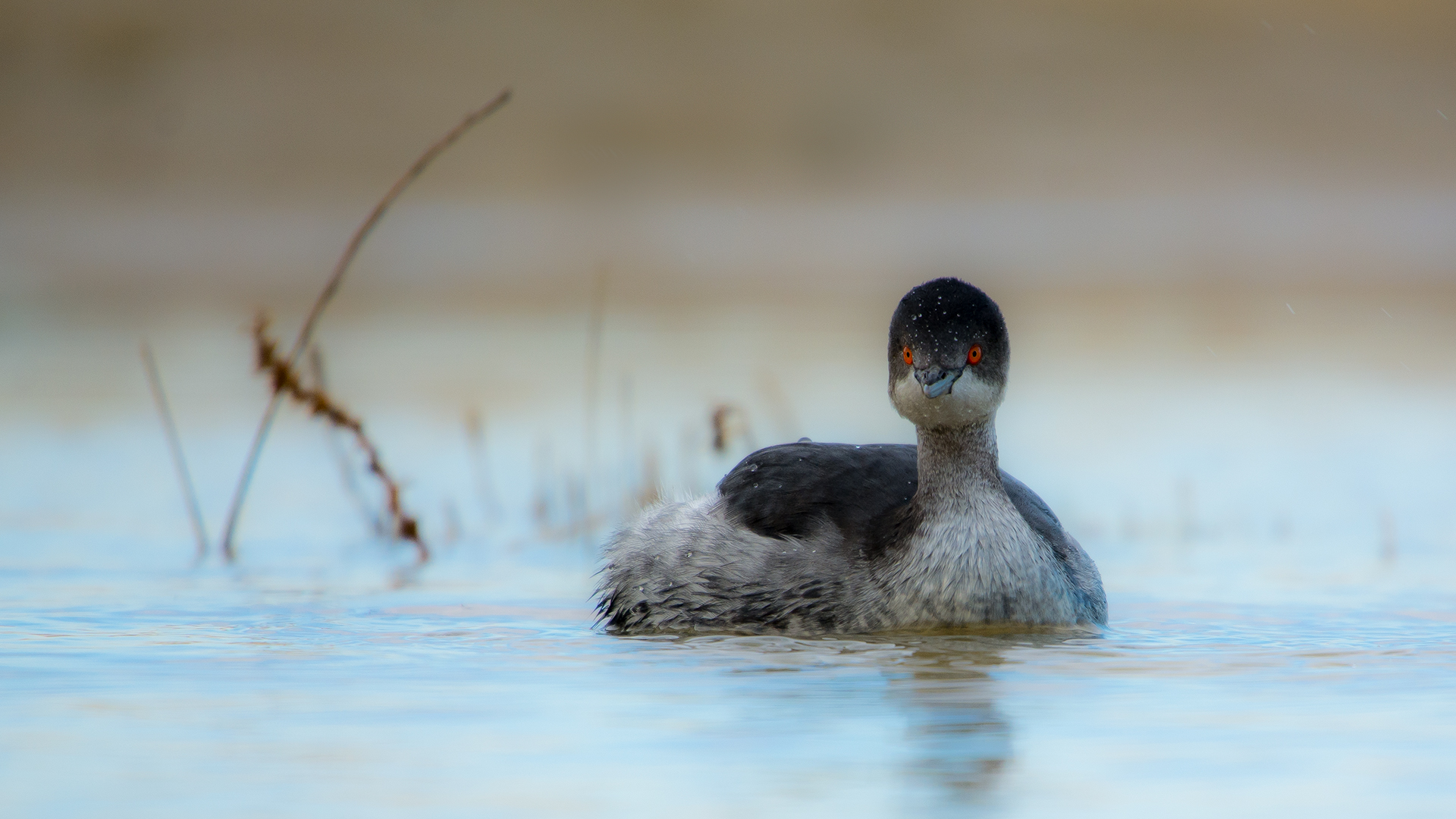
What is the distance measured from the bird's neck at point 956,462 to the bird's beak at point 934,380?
348 millimetres

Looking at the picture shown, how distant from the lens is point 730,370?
14867 millimetres

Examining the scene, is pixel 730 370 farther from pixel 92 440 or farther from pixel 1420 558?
pixel 1420 558

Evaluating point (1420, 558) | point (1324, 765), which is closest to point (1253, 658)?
point (1324, 765)

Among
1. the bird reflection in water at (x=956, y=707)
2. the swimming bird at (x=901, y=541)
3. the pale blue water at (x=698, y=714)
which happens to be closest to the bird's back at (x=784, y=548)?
the swimming bird at (x=901, y=541)

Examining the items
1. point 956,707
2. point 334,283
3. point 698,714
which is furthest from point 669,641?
point 334,283

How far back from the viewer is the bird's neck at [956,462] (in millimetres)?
7293

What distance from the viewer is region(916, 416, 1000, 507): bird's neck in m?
7.29

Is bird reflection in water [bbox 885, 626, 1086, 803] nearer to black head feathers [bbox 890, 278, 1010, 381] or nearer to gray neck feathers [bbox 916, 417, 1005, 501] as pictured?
gray neck feathers [bbox 916, 417, 1005, 501]

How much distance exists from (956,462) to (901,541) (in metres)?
0.38

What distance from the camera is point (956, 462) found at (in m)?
7.36

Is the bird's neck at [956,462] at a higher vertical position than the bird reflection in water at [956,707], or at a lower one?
higher

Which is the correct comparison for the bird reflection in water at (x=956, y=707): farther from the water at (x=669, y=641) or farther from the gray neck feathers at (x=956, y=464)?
the gray neck feathers at (x=956, y=464)

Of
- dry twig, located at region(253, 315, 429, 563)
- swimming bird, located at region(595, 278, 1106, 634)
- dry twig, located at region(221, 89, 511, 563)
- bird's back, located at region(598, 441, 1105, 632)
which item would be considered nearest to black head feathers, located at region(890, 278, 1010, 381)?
swimming bird, located at region(595, 278, 1106, 634)

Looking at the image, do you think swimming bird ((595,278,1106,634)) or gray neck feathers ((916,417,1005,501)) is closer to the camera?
swimming bird ((595,278,1106,634))
